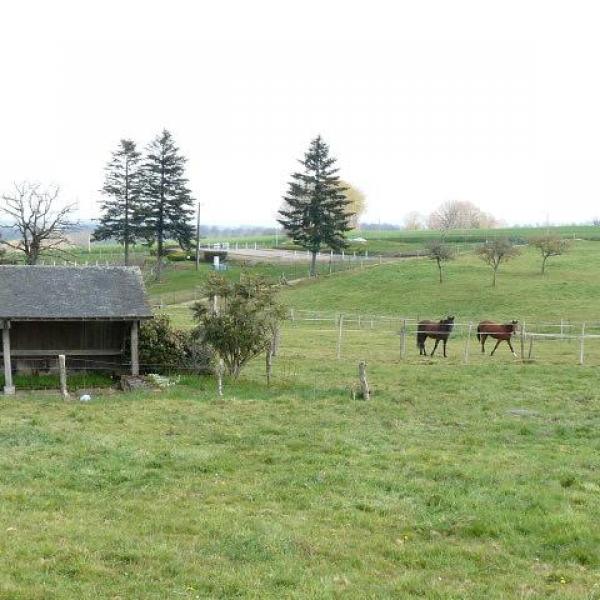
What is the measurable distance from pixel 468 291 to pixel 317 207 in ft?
62.2

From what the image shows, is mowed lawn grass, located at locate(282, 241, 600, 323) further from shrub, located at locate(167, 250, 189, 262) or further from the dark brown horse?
shrub, located at locate(167, 250, 189, 262)

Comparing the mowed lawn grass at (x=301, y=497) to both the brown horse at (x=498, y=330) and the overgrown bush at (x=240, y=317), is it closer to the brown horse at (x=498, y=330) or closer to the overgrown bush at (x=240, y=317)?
the overgrown bush at (x=240, y=317)

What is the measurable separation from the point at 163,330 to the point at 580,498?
16.2 m

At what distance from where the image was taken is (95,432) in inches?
596

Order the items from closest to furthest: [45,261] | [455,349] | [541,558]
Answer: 1. [541,558]
2. [455,349]
3. [45,261]

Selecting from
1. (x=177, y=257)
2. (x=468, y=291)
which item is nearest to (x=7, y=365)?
(x=468, y=291)

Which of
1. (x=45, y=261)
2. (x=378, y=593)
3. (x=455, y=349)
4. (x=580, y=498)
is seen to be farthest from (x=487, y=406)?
(x=45, y=261)

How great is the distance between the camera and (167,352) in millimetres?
23922

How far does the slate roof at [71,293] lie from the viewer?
2177 centimetres

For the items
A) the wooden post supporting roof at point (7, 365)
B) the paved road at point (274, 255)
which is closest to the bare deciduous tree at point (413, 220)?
the paved road at point (274, 255)

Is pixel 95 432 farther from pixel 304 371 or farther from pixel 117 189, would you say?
pixel 117 189

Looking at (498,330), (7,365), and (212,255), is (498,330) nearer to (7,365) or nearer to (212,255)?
(7,365)

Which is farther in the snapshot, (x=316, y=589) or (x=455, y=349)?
(x=455, y=349)

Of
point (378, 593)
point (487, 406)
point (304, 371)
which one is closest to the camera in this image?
point (378, 593)
